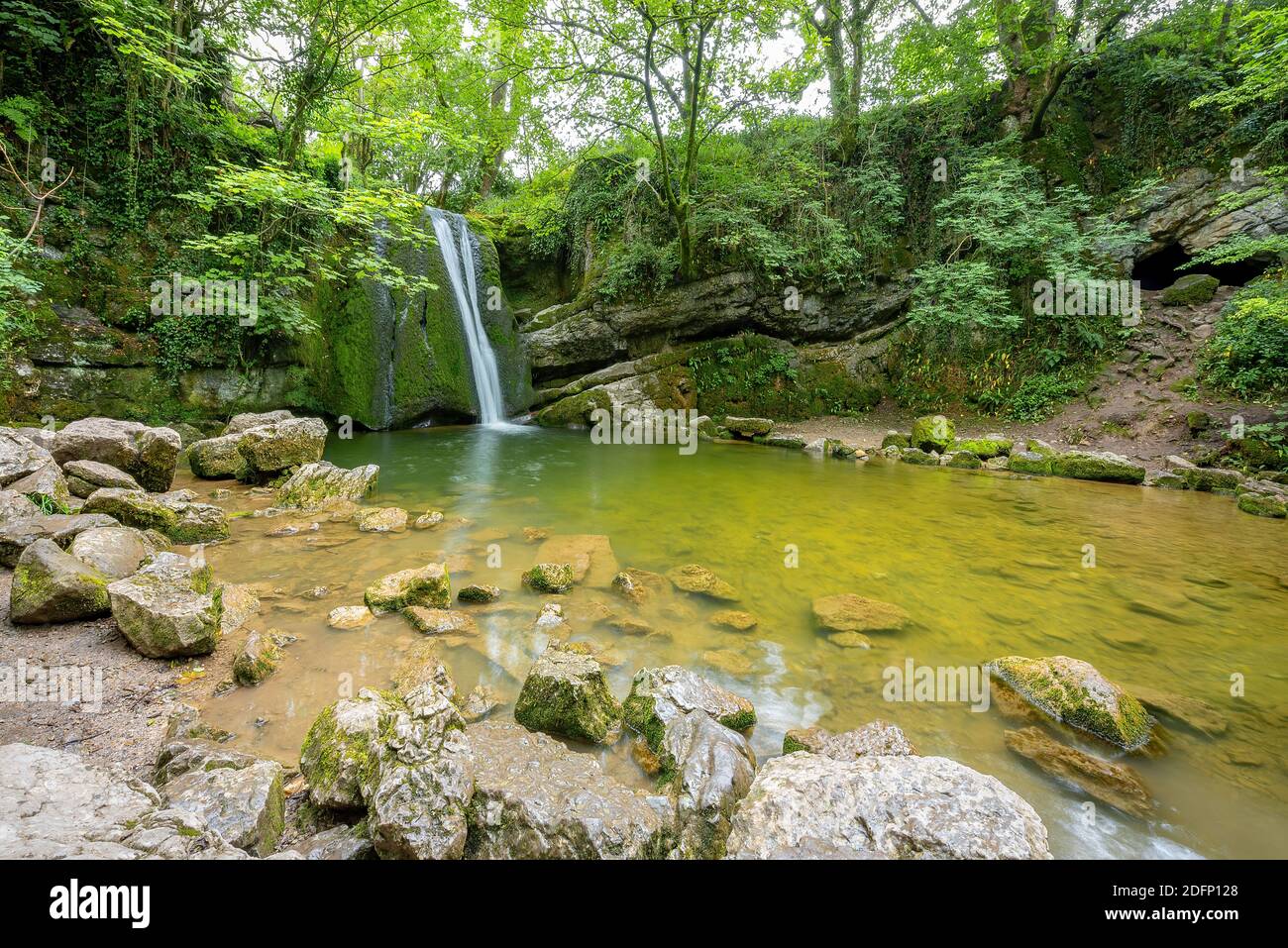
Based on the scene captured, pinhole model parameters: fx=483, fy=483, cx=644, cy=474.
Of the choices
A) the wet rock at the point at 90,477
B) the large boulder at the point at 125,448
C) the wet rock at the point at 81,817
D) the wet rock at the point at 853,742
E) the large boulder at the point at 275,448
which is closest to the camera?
the wet rock at the point at 81,817

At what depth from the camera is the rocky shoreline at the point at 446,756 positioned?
1.52 metres

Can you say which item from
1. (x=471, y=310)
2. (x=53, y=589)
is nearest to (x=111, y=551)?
(x=53, y=589)

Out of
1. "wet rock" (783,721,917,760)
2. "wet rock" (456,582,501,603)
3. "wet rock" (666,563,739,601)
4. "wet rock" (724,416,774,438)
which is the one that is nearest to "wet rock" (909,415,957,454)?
"wet rock" (724,416,774,438)

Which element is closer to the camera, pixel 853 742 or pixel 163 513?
pixel 853 742

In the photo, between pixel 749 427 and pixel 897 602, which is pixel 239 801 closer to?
pixel 897 602

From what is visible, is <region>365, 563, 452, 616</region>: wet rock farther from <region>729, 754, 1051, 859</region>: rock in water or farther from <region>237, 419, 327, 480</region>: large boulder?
<region>237, 419, 327, 480</region>: large boulder

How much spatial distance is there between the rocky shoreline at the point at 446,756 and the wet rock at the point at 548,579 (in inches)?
0.7

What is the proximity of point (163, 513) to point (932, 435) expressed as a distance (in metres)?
12.2

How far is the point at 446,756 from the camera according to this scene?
6.00 ft

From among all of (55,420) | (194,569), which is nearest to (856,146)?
(194,569)

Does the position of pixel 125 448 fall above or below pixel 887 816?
above

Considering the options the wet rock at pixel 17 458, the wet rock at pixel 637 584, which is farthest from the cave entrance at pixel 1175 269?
the wet rock at pixel 17 458

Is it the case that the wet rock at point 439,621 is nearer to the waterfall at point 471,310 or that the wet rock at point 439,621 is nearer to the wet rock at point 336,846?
the wet rock at point 336,846

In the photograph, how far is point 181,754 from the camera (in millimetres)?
1890
